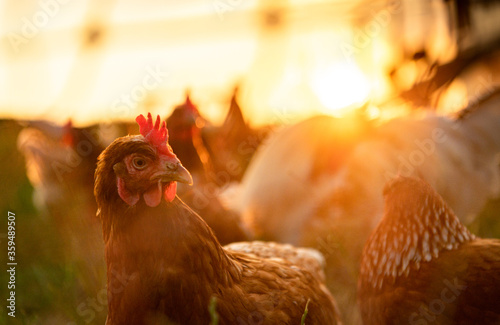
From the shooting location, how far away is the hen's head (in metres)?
1.39

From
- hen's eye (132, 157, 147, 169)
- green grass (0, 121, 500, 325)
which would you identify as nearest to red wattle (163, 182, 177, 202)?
hen's eye (132, 157, 147, 169)

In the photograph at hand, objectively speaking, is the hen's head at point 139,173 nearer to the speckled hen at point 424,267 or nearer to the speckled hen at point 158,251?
the speckled hen at point 158,251

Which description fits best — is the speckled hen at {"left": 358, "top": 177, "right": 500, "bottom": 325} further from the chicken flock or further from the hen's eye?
the hen's eye

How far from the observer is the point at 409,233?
1916 millimetres

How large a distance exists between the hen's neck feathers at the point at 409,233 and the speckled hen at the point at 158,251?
0.61m

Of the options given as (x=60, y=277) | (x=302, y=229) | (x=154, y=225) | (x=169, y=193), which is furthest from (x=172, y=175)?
(x=302, y=229)

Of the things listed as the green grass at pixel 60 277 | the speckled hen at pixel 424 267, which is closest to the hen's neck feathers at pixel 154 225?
the green grass at pixel 60 277

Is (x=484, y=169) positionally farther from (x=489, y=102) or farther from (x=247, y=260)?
(x=247, y=260)

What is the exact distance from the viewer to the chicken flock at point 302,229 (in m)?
1.39

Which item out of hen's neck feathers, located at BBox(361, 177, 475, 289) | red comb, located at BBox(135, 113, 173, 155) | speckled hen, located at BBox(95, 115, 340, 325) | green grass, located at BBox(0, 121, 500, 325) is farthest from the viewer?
green grass, located at BBox(0, 121, 500, 325)

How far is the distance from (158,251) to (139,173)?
26 centimetres

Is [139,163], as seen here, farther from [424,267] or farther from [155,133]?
[424,267]

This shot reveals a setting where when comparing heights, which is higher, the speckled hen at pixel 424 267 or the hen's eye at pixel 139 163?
the hen's eye at pixel 139 163

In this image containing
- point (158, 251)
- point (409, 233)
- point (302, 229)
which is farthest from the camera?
point (302, 229)
